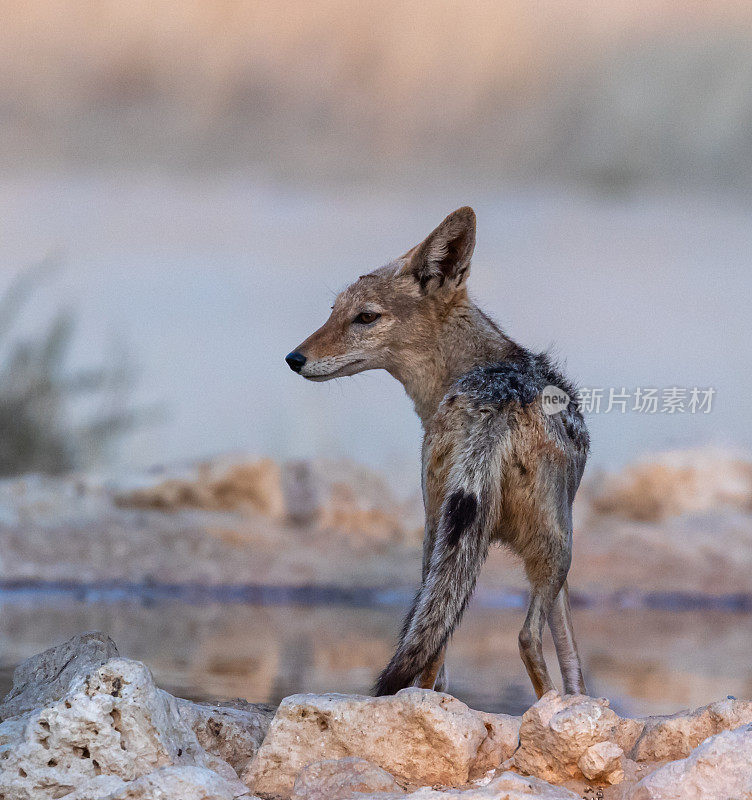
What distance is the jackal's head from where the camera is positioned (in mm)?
3611

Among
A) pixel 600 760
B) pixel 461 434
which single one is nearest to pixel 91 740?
pixel 600 760

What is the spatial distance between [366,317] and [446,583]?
126cm

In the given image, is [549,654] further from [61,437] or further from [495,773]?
[61,437]

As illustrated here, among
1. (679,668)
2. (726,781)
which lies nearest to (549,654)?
(679,668)

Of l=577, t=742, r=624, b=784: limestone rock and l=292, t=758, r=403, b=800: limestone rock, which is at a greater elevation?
l=577, t=742, r=624, b=784: limestone rock

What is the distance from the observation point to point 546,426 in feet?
9.81

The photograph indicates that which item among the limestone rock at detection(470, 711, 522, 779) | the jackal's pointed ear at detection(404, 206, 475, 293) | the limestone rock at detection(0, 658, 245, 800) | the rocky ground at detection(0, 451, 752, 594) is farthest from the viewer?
the rocky ground at detection(0, 451, 752, 594)

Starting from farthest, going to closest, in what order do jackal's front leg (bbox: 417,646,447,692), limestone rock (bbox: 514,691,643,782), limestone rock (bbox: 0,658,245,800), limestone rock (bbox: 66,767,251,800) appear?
jackal's front leg (bbox: 417,646,447,692), limestone rock (bbox: 514,691,643,782), limestone rock (bbox: 0,658,245,800), limestone rock (bbox: 66,767,251,800)

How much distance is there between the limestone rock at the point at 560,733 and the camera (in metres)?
2.32

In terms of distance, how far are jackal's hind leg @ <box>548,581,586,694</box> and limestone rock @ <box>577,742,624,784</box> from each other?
746 mm

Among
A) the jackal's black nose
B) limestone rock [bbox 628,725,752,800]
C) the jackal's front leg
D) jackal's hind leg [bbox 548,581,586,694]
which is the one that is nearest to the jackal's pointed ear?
the jackal's black nose

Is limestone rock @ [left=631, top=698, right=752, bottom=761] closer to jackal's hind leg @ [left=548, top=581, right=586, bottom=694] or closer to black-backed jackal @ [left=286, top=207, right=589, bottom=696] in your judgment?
black-backed jackal @ [left=286, top=207, right=589, bottom=696]

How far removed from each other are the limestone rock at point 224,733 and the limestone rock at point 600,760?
87 cm

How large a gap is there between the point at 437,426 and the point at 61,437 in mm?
7350
